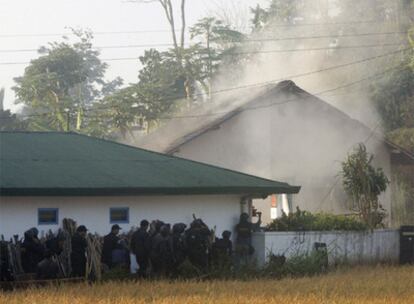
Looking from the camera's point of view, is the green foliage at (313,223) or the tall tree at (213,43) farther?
the tall tree at (213,43)

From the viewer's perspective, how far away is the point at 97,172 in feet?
79.9

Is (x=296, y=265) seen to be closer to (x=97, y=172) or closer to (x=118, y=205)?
(x=118, y=205)

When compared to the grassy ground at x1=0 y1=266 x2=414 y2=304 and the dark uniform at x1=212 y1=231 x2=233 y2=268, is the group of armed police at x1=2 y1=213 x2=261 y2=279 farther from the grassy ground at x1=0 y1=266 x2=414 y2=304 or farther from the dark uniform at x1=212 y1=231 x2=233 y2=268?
the grassy ground at x1=0 y1=266 x2=414 y2=304

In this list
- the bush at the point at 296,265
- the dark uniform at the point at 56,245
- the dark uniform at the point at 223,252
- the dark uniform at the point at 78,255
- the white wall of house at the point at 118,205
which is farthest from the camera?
the bush at the point at 296,265

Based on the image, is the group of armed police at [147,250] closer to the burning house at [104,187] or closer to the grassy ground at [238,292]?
the burning house at [104,187]

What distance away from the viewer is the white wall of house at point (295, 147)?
120ft

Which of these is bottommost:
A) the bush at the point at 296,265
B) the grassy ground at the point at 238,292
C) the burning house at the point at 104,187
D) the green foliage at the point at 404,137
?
the grassy ground at the point at 238,292

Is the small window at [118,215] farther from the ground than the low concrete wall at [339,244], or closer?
farther from the ground

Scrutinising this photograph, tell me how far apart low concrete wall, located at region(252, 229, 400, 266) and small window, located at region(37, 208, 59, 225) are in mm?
4844

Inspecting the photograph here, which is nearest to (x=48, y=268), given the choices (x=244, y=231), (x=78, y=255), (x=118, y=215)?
(x=78, y=255)

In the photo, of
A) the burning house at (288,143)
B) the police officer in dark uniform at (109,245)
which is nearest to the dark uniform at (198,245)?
the police officer in dark uniform at (109,245)

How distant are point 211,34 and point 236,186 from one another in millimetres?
31203

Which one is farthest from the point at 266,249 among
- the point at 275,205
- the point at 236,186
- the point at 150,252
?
the point at 275,205

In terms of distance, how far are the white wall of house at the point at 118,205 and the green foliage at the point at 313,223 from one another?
123 centimetres
